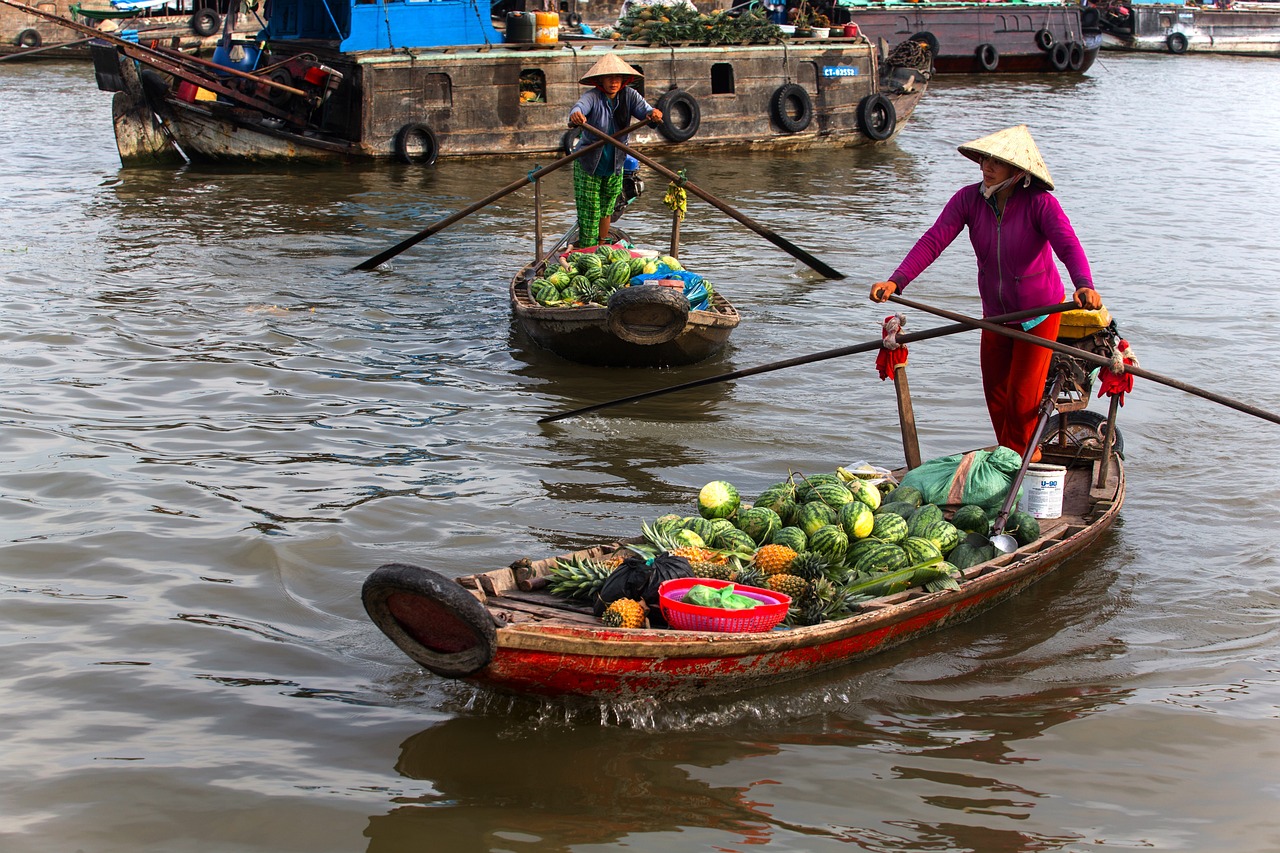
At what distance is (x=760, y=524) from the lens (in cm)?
491

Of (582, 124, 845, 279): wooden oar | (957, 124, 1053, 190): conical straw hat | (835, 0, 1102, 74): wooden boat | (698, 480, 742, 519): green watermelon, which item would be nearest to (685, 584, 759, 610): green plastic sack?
(698, 480, 742, 519): green watermelon

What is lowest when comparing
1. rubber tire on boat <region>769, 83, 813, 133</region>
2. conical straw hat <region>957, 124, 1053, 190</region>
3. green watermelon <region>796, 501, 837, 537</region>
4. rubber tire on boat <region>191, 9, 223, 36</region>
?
green watermelon <region>796, 501, 837, 537</region>

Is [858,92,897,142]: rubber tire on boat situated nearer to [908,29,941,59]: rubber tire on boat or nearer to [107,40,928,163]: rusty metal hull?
[107,40,928,163]: rusty metal hull

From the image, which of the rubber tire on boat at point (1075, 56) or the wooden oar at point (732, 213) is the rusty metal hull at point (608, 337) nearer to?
the wooden oar at point (732, 213)

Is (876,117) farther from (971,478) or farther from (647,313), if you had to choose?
(971,478)

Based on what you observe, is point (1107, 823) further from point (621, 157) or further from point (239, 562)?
point (621, 157)

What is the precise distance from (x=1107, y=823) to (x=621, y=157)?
6.73 metres

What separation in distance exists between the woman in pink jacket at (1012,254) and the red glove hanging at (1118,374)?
1.26 ft

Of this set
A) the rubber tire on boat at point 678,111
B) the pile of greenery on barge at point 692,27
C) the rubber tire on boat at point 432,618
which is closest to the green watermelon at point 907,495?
the rubber tire on boat at point 432,618

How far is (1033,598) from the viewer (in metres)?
5.39

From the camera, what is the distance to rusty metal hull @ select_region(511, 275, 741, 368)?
8047 mm

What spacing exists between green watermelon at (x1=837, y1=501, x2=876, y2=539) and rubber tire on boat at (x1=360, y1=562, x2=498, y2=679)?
1819 millimetres

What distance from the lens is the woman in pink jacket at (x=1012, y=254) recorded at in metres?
5.27

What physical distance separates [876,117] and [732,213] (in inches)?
409
